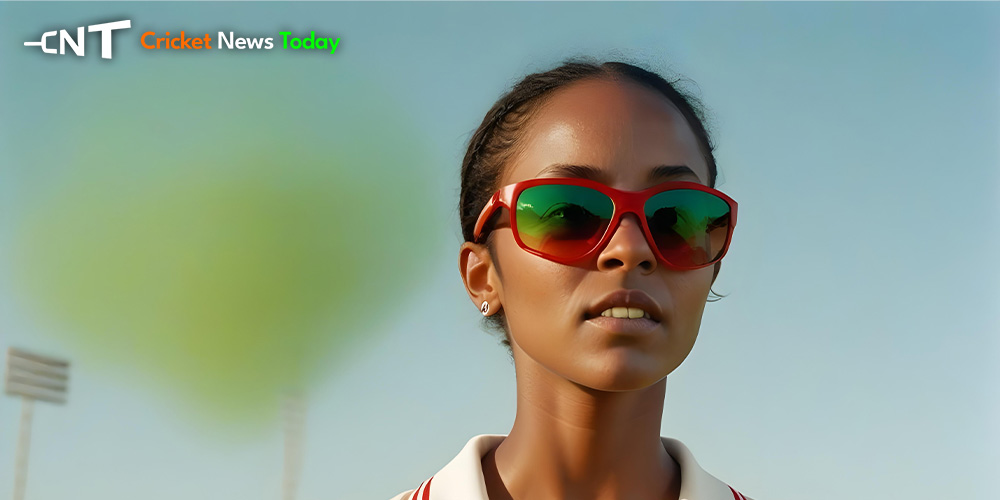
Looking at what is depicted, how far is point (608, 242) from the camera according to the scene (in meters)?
3.16

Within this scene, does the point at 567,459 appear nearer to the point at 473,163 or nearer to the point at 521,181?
the point at 521,181

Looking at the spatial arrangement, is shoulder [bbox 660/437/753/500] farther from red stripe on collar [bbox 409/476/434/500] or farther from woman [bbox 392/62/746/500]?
red stripe on collar [bbox 409/476/434/500]

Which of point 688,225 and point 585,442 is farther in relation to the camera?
point 585,442

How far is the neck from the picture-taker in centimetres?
340

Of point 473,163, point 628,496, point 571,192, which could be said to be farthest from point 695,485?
point 473,163

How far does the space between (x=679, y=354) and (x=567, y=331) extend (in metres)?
0.39

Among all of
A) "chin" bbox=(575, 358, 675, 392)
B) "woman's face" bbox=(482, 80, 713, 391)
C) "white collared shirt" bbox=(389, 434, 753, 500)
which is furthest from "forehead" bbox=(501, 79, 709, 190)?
"white collared shirt" bbox=(389, 434, 753, 500)

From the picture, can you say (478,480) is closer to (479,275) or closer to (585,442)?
(585,442)

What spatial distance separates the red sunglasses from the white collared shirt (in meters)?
0.82

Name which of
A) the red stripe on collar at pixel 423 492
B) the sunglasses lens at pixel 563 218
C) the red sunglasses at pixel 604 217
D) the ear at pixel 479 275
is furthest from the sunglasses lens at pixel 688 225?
the red stripe on collar at pixel 423 492

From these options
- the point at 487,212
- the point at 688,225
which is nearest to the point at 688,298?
the point at 688,225

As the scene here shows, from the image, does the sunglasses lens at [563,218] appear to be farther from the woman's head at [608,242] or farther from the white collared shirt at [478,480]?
the white collared shirt at [478,480]

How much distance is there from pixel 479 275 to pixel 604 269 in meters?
0.70

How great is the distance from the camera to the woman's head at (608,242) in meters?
3.12
